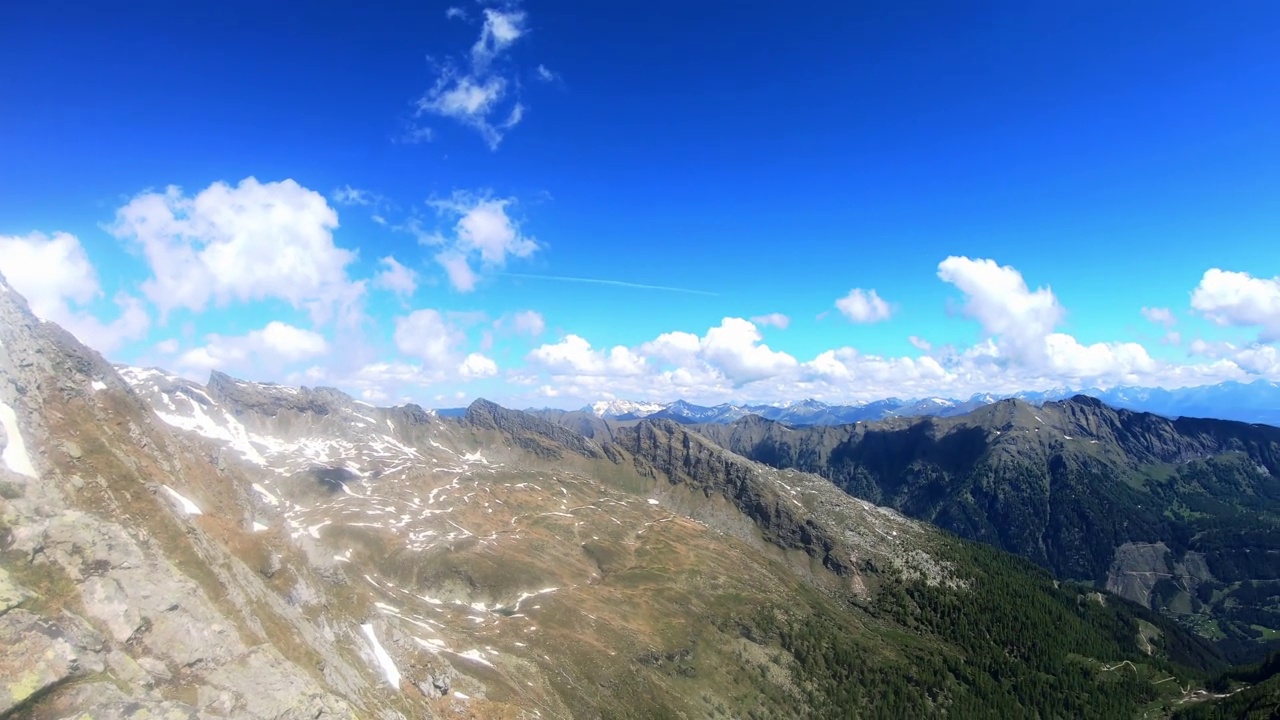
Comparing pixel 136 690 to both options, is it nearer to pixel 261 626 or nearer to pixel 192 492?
pixel 261 626

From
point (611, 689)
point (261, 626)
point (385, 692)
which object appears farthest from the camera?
point (611, 689)

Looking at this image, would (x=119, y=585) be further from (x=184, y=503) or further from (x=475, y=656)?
(x=475, y=656)

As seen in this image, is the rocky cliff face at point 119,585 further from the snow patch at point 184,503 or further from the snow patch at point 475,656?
the snow patch at point 475,656

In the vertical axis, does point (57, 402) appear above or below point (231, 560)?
above

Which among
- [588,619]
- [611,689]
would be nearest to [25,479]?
[611,689]

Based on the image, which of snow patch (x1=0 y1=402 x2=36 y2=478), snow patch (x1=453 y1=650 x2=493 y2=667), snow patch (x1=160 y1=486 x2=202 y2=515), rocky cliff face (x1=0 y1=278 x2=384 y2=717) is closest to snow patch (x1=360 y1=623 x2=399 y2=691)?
rocky cliff face (x1=0 y1=278 x2=384 y2=717)

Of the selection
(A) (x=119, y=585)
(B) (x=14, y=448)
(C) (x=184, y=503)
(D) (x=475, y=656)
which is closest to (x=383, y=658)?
(C) (x=184, y=503)

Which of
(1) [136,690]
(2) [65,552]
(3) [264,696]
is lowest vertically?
(3) [264,696]

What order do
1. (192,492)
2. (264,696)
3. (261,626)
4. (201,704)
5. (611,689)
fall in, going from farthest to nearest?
(611,689) → (192,492) → (261,626) → (264,696) → (201,704)
